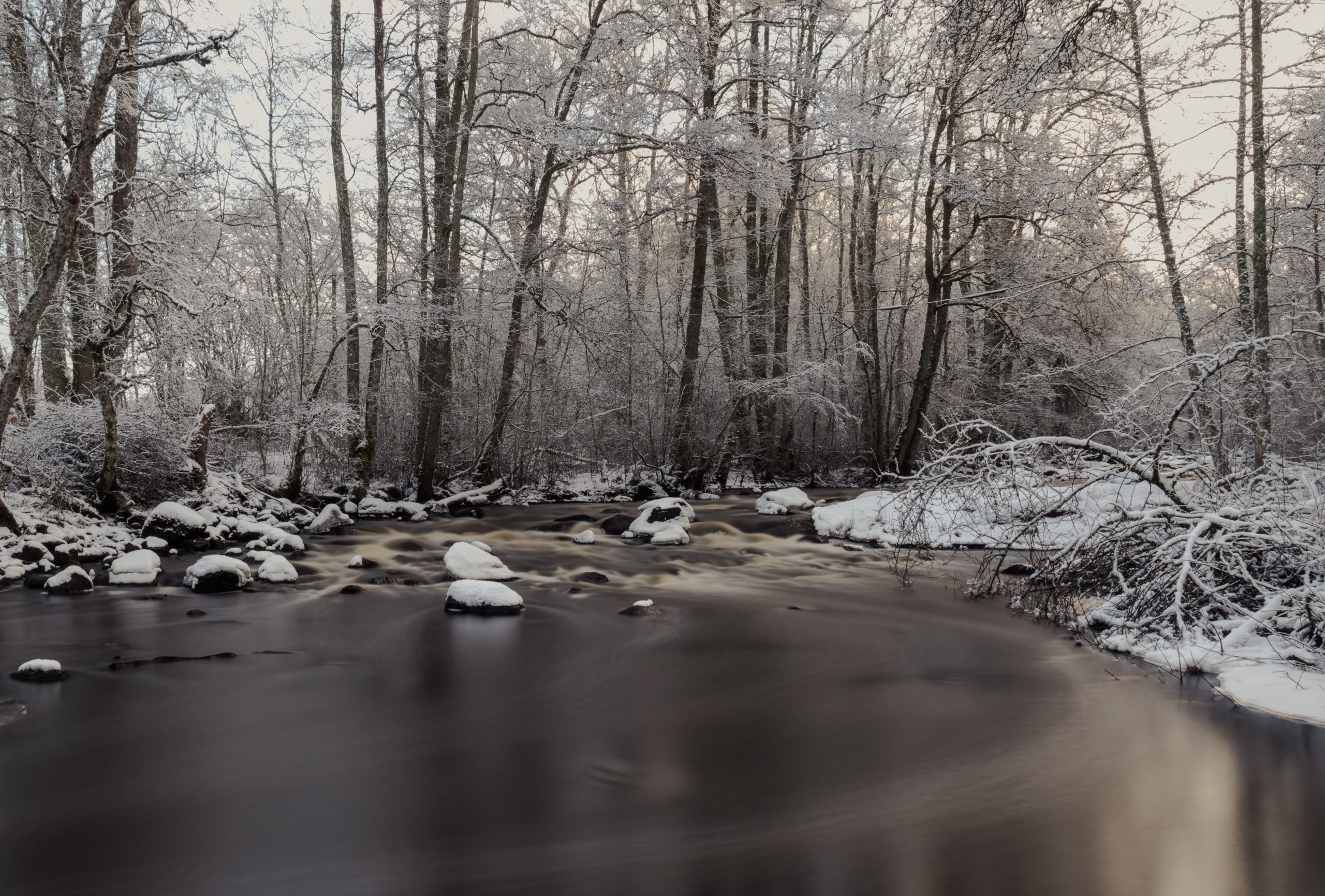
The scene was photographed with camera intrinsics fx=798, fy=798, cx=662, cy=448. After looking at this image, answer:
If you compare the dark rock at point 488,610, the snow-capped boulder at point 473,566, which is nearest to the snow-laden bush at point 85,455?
the snow-capped boulder at point 473,566

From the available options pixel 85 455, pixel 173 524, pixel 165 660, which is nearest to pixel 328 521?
pixel 173 524

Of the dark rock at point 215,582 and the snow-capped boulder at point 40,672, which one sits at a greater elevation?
the dark rock at point 215,582

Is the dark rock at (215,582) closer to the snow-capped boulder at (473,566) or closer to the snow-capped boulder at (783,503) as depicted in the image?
the snow-capped boulder at (473,566)

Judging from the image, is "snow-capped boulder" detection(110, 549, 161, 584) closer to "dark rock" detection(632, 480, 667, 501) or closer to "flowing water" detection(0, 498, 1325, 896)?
"flowing water" detection(0, 498, 1325, 896)

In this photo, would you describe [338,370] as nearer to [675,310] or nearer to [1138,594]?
[675,310]

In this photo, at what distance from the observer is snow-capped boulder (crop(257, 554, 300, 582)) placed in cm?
976

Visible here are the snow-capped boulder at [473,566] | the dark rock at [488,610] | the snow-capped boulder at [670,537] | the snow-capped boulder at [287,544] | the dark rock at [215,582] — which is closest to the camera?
the dark rock at [488,610]

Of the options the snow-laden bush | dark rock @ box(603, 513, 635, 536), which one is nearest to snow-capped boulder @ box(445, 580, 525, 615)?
dark rock @ box(603, 513, 635, 536)

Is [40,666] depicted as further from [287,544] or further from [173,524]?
[173,524]

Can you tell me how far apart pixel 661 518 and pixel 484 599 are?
5865 millimetres

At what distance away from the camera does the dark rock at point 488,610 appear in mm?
8578

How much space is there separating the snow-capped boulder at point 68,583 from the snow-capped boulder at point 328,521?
4626 millimetres

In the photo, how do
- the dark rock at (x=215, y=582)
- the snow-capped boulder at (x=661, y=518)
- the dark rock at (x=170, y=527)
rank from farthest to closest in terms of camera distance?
the snow-capped boulder at (x=661, y=518) < the dark rock at (x=170, y=527) < the dark rock at (x=215, y=582)

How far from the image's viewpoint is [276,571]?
9.80 metres
